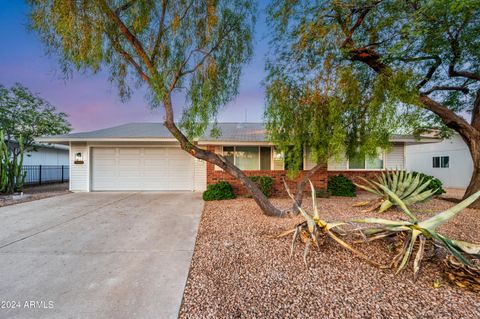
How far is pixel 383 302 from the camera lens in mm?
2281

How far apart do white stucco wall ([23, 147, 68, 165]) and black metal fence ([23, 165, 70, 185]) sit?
172cm

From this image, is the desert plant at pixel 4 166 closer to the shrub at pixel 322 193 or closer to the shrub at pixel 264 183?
the shrub at pixel 264 183

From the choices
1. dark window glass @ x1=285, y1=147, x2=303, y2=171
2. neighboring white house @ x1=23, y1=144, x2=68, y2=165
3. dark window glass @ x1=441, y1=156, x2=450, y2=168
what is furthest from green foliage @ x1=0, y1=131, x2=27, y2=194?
dark window glass @ x1=441, y1=156, x2=450, y2=168

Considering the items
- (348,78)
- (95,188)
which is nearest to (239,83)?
(348,78)

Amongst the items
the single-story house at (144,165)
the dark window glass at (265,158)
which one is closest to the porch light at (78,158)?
the single-story house at (144,165)

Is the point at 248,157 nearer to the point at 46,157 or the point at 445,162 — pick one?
the point at 445,162

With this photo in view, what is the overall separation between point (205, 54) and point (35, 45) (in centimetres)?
411

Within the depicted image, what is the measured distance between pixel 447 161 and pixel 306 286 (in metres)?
17.5

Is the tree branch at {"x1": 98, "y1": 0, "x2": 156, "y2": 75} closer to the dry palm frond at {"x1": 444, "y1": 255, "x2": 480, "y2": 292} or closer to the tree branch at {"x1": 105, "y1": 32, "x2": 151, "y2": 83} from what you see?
the tree branch at {"x1": 105, "y1": 32, "x2": 151, "y2": 83}

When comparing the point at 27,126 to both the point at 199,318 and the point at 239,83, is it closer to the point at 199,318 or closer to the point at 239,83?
the point at 239,83

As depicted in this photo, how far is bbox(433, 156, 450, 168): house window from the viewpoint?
13992 mm

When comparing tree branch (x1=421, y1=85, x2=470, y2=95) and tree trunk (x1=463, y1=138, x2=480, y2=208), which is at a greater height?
tree branch (x1=421, y1=85, x2=470, y2=95)

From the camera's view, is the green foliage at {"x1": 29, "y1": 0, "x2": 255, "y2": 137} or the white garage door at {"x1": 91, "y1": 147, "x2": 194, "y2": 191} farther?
the white garage door at {"x1": 91, "y1": 147, "x2": 194, "y2": 191}

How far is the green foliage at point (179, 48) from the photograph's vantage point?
16.8ft
